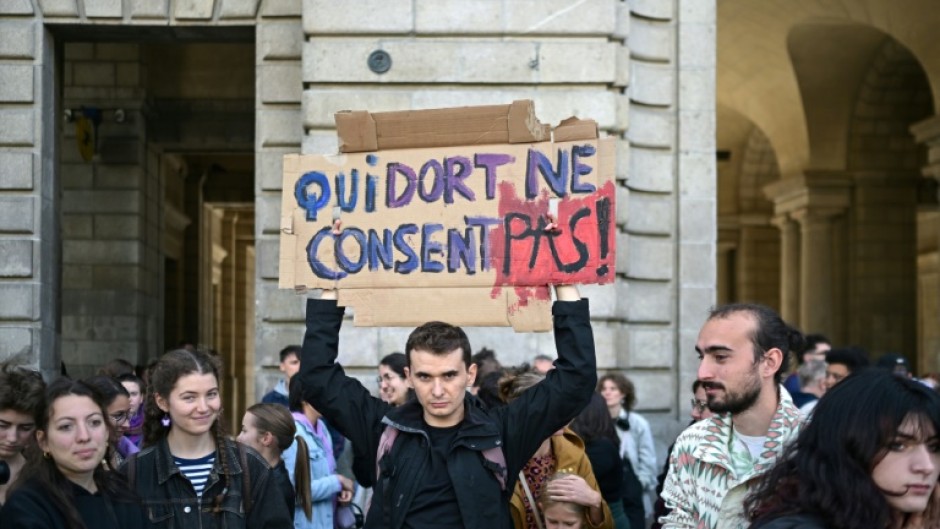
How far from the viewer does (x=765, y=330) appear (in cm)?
525

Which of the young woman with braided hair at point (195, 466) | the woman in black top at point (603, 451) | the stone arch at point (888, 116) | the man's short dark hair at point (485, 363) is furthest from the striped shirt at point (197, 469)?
the stone arch at point (888, 116)

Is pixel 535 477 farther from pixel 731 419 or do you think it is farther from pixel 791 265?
pixel 791 265

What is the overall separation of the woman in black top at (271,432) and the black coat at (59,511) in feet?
7.43

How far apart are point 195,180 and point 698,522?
859 inches

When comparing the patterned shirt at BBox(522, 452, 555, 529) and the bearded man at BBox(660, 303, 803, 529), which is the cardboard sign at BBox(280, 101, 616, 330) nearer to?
the patterned shirt at BBox(522, 452, 555, 529)

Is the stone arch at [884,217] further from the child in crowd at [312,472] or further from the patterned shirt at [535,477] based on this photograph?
the patterned shirt at [535,477]

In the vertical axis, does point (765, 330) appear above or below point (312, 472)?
above

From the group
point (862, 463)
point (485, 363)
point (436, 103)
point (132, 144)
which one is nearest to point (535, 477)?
point (862, 463)

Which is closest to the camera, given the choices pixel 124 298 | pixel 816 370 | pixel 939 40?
pixel 816 370

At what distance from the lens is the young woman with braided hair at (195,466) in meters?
5.91

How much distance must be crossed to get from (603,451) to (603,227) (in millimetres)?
1798

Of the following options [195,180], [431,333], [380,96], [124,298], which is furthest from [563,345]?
[195,180]

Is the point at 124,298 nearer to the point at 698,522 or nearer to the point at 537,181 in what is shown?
the point at 537,181

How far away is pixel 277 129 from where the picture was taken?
14.5m
